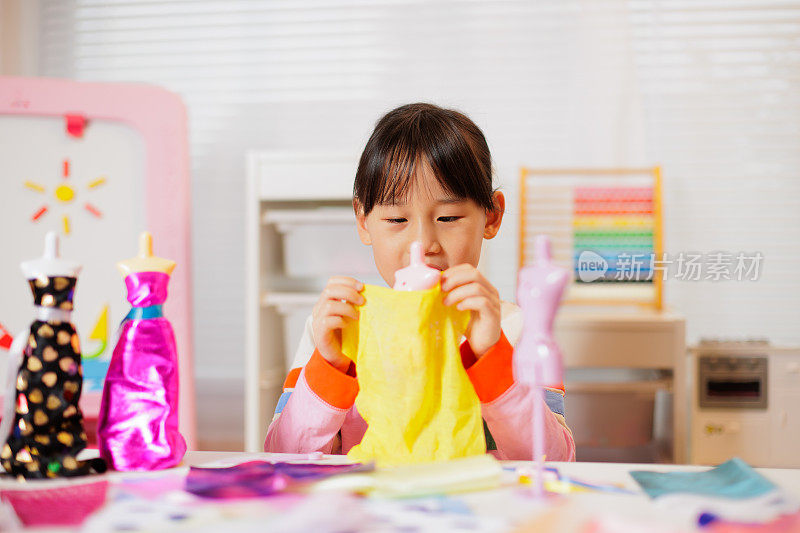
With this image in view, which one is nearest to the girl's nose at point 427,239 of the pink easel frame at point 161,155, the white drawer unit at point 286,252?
the pink easel frame at point 161,155

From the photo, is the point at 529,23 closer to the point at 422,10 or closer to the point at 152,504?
the point at 422,10

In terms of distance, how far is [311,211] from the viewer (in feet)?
6.08

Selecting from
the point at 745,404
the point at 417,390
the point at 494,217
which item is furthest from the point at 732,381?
the point at 417,390

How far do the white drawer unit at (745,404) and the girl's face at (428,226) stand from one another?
3.95ft

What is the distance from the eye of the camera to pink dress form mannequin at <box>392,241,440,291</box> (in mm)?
596

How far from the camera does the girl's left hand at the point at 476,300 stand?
1.99 ft

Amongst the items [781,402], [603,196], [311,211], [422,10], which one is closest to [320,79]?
[422,10]

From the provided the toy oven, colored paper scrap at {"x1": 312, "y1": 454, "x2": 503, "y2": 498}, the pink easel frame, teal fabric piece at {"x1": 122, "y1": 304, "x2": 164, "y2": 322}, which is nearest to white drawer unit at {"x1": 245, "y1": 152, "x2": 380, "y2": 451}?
the pink easel frame

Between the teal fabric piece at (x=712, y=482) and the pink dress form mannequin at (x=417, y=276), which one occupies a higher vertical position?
the pink dress form mannequin at (x=417, y=276)

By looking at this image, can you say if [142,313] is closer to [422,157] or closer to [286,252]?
[422,157]

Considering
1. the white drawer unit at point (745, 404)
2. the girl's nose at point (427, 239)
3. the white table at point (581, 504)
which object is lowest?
the white drawer unit at point (745, 404)

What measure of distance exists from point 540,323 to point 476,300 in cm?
10

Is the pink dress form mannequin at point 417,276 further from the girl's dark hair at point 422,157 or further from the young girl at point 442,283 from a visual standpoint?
the girl's dark hair at point 422,157

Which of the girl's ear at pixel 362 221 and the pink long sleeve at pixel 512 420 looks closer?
the pink long sleeve at pixel 512 420
